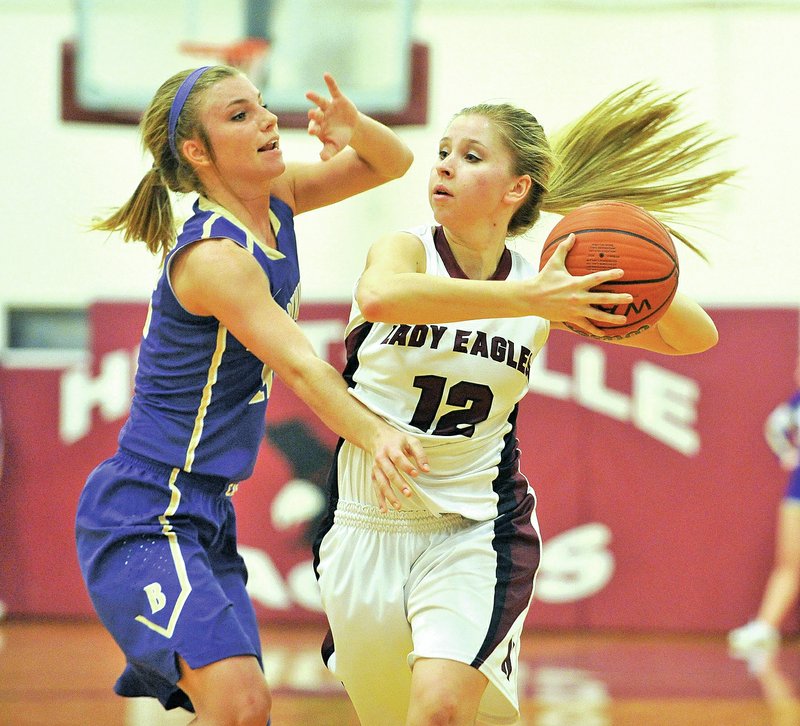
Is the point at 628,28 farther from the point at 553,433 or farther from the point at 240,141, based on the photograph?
the point at 240,141

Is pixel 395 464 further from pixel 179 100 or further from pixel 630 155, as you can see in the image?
pixel 630 155

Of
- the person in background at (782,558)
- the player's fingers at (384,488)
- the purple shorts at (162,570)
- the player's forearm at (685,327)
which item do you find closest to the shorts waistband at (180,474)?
the purple shorts at (162,570)

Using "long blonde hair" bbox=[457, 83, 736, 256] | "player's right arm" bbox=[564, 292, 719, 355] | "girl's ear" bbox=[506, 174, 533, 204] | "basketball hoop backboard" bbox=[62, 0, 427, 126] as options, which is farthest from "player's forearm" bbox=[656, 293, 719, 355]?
"basketball hoop backboard" bbox=[62, 0, 427, 126]

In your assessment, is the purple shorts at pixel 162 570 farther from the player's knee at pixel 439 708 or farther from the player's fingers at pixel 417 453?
the player's fingers at pixel 417 453

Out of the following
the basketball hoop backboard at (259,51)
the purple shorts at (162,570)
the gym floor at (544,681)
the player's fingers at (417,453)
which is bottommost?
the gym floor at (544,681)

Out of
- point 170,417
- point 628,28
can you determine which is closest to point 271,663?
point 170,417

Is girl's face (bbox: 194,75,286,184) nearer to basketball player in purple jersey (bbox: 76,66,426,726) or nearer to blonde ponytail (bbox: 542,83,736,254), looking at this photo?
basketball player in purple jersey (bbox: 76,66,426,726)

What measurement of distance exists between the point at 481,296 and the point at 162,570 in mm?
979

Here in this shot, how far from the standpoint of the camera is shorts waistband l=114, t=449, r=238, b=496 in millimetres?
2809

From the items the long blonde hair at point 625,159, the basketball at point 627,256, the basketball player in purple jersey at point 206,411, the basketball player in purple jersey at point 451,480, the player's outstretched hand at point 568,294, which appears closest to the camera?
the player's outstretched hand at point 568,294

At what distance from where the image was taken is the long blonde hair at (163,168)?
9.68 feet

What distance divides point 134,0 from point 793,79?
4.22m

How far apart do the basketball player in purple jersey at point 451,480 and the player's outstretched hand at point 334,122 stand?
1.08 feet

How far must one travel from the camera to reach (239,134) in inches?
115
